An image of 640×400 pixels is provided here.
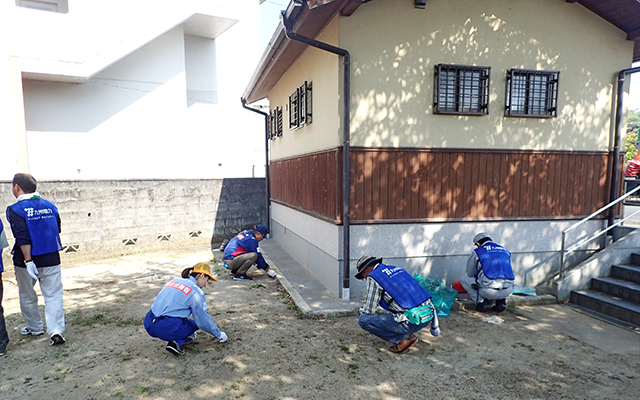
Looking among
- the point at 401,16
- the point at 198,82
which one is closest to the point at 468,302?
the point at 401,16

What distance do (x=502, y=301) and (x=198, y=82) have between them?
56.8ft

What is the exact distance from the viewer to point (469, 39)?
7.05 m

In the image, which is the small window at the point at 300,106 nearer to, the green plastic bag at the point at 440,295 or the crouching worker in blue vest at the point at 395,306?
the green plastic bag at the point at 440,295

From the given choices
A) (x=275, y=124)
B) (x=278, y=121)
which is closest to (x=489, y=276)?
(x=278, y=121)

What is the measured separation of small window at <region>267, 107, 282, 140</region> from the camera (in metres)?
12.1

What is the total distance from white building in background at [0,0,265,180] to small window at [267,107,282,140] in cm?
573

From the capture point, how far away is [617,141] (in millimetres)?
7688

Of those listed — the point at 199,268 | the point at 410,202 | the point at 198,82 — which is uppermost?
the point at 198,82

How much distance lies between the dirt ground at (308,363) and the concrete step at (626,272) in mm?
2246

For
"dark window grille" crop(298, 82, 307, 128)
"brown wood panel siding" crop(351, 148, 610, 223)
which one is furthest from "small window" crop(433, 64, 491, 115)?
"dark window grille" crop(298, 82, 307, 128)

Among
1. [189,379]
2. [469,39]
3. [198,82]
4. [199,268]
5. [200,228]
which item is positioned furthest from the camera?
[198,82]

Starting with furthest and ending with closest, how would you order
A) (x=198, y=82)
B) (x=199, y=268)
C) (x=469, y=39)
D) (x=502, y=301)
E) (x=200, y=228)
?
(x=198, y=82), (x=200, y=228), (x=469, y=39), (x=502, y=301), (x=199, y=268)

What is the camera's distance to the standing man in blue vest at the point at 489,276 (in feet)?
20.8

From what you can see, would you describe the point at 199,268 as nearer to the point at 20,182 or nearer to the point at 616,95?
A: the point at 20,182
